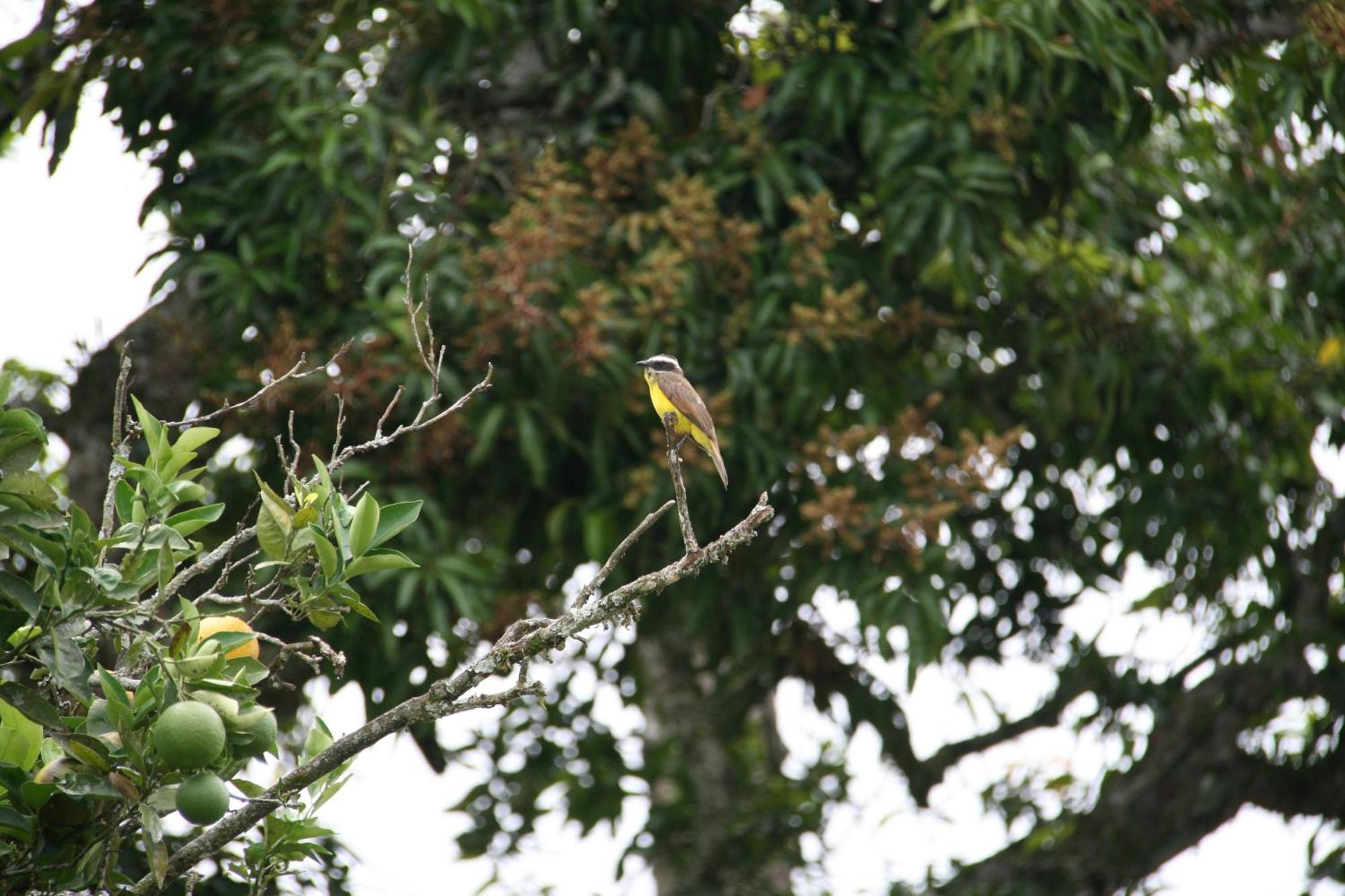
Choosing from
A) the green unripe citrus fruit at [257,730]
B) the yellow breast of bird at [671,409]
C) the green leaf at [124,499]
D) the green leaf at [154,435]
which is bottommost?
the green unripe citrus fruit at [257,730]

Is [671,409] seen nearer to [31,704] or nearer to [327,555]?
[327,555]

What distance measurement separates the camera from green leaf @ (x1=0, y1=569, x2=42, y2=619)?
204 centimetres

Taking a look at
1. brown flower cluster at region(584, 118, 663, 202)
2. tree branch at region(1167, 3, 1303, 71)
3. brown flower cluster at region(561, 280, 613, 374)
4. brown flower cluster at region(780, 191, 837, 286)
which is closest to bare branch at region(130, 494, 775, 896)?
brown flower cluster at region(561, 280, 613, 374)

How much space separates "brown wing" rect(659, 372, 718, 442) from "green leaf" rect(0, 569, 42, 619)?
1.88 metres

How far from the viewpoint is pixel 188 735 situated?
194 centimetres

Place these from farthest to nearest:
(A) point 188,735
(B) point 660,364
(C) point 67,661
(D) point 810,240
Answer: (D) point 810,240, (B) point 660,364, (C) point 67,661, (A) point 188,735

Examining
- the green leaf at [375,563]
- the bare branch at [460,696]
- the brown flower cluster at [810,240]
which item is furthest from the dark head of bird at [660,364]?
the green leaf at [375,563]

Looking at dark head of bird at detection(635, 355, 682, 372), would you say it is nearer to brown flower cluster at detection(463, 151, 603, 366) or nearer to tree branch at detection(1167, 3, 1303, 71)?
brown flower cluster at detection(463, 151, 603, 366)

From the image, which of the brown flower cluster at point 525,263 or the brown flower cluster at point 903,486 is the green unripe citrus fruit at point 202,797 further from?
the brown flower cluster at point 903,486

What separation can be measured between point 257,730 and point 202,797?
0.44 ft

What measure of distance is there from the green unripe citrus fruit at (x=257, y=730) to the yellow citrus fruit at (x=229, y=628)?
12 cm

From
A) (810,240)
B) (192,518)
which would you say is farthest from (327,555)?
(810,240)

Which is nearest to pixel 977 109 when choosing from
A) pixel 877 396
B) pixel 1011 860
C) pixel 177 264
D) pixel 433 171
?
pixel 877 396

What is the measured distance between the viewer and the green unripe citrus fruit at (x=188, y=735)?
1.94 meters
